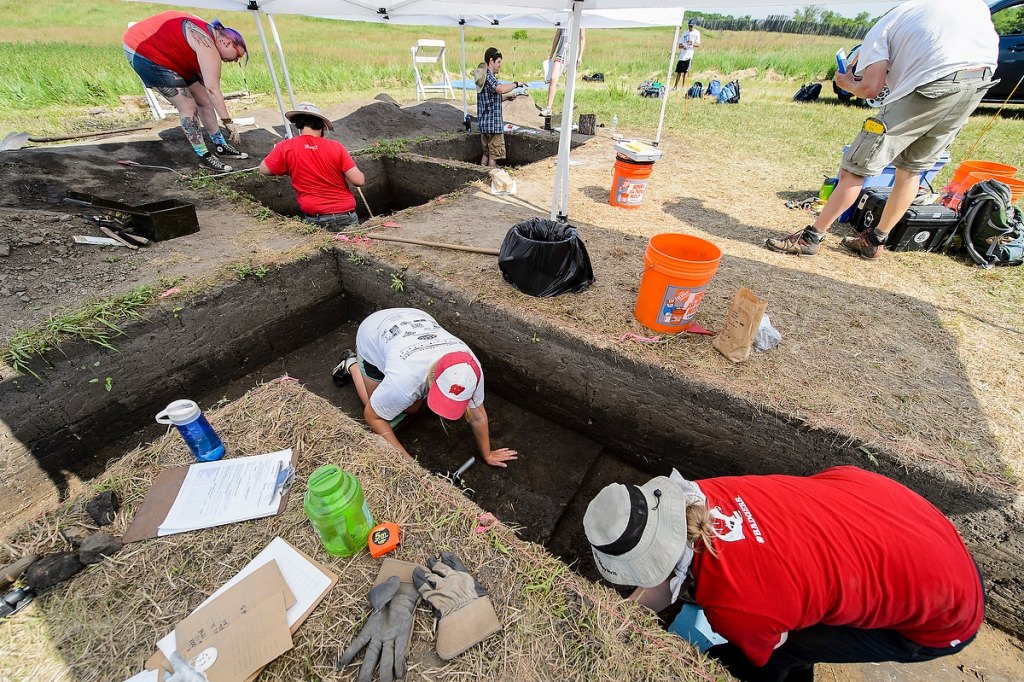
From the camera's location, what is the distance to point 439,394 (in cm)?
221

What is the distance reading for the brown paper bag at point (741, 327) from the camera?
2.39m

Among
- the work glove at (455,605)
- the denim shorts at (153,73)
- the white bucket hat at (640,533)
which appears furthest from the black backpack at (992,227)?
the denim shorts at (153,73)

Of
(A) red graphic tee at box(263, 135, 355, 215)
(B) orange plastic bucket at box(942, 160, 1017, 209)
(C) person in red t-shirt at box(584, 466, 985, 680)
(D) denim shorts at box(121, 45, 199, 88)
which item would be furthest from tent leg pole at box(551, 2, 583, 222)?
(D) denim shorts at box(121, 45, 199, 88)

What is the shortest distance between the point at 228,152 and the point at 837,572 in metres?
7.75

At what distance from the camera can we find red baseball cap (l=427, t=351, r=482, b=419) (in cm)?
220

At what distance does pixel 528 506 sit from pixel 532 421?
79cm

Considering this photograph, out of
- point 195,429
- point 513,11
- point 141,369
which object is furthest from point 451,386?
point 513,11

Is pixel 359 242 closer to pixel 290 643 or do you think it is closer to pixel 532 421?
pixel 532 421

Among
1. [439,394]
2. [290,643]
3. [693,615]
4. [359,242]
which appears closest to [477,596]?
[290,643]

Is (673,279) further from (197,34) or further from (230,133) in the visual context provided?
(230,133)

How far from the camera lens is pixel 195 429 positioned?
1.81m

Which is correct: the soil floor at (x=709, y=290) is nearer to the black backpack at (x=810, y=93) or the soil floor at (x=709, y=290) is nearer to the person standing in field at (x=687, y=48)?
the black backpack at (x=810, y=93)

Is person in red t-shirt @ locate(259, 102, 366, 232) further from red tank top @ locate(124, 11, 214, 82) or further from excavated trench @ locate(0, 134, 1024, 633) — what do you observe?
red tank top @ locate(124, 11, 214, 82)

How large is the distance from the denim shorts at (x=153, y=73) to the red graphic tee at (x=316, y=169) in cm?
213
